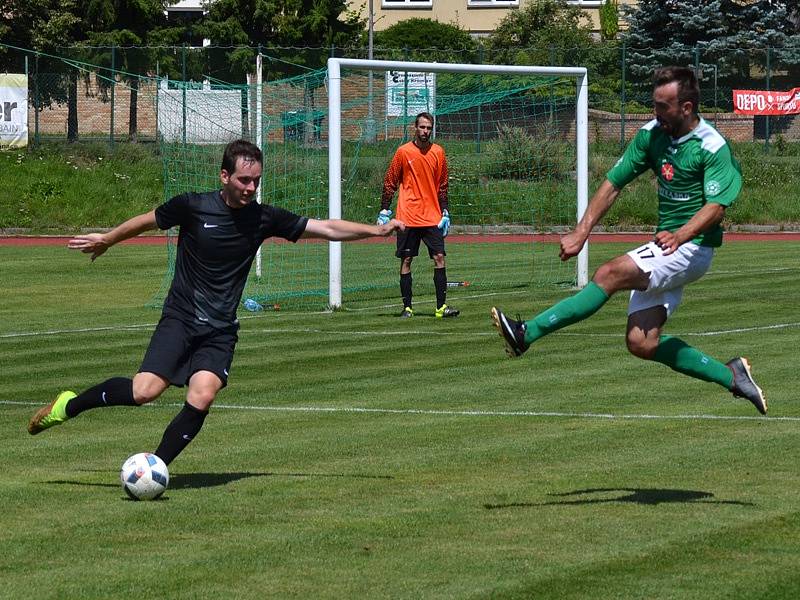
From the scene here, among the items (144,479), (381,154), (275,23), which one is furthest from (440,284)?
(275,23)

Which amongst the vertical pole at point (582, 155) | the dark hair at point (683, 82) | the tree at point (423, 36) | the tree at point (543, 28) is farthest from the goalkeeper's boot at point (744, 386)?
the tree at point (423, 36)

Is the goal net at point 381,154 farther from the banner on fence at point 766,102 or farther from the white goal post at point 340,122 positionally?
the banner on fence at point 766,102

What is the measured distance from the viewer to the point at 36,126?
40719 mm

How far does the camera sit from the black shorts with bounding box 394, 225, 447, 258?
18359mm

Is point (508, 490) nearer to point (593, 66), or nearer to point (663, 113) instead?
point (663, 113)

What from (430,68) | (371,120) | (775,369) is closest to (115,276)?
(371,120)

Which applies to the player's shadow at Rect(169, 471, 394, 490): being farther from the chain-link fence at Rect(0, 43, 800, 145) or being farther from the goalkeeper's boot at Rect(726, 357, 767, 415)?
the chain-link fence at Rect(0, 43, 800, 145)

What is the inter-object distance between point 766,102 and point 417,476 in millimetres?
36024

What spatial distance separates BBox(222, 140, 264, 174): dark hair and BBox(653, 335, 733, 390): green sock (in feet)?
8.02

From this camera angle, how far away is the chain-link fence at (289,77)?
41719mm

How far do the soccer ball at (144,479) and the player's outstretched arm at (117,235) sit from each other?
1.31 metres

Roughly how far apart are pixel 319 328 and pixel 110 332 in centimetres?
228

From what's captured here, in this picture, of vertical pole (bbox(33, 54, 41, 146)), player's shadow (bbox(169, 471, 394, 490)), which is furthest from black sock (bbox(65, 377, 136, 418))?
vertical pole (bbox(33, 54, 41, 146))

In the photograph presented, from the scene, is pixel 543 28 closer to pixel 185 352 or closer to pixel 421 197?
pixel 421 197
